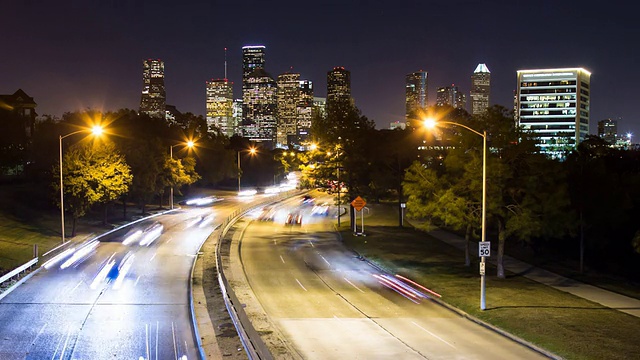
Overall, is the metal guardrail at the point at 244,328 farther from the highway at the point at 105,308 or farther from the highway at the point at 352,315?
the highway at the point at 105,308

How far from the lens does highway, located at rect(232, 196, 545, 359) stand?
17750 mm

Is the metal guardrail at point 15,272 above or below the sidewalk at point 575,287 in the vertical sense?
above

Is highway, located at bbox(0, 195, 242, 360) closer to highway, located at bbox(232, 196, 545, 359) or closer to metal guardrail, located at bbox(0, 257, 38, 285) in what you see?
metal guardrail, located at bbox(0, 257, 38, 285)

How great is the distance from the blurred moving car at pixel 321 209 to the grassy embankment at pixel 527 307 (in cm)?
2939

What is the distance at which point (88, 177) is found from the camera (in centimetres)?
4406

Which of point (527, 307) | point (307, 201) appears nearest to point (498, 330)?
point (527, 307)

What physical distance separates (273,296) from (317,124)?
31960 millimetres

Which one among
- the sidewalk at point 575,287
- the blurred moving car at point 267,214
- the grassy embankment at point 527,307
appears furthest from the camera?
the blurred moving car at point 267,214

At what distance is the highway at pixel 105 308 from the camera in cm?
1703

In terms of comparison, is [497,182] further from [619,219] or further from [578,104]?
[578,104]

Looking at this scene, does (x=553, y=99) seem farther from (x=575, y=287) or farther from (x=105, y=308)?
(x=105, y=308)

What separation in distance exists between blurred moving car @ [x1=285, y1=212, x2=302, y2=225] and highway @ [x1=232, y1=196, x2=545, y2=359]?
20328 millimetres

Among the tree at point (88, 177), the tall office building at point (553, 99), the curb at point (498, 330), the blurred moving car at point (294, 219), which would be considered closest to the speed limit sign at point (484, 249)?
the curb at point (498, 330)

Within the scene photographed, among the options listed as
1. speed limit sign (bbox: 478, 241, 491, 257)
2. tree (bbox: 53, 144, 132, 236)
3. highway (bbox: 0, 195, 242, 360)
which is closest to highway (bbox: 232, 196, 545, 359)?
speed limit sign (bbox: 478, 241, 491, 257)
